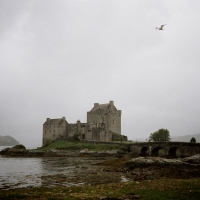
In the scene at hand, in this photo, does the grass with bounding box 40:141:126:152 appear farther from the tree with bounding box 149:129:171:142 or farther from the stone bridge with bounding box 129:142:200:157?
the tree with bounding box 149:129:171:142

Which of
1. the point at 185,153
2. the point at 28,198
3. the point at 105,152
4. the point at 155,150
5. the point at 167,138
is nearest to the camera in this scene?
the point at 28,198

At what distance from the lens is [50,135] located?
90.4 metres

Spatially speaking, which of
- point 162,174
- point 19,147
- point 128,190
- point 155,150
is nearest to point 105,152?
point 155,150

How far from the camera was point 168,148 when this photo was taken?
54531mm

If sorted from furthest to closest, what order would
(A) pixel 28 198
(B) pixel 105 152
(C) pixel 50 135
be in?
(C) pixel 50 135
(B) pixel 105 152
(A) pixel 28 198

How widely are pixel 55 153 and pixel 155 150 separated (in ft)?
95.4

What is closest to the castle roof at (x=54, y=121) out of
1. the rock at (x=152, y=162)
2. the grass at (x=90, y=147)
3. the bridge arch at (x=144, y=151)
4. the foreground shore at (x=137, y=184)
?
the grass at (x=90, y=147)

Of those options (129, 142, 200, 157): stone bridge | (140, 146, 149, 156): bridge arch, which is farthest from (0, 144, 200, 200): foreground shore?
(140, 146, 149, 156): bridge arch

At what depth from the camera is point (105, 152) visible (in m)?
65.5

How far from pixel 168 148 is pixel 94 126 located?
1310 inches

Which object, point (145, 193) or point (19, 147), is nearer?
point (145, 193)

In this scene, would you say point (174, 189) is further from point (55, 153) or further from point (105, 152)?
point (55, 153)

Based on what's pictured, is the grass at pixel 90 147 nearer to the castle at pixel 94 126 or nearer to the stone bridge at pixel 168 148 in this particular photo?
the stone bridge at pixel 168 148

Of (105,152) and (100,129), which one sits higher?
(100,129)
